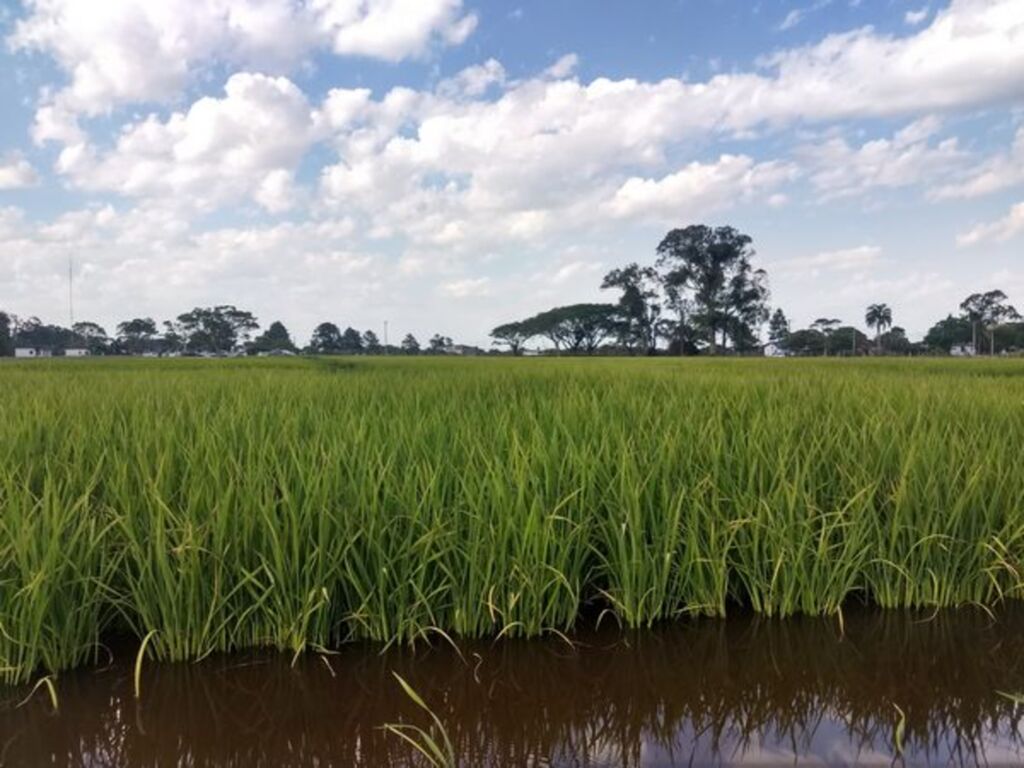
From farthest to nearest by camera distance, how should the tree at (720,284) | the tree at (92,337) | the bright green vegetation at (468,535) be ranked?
the tree at (92,337) → the tree at (720,284) → the bright green vegetation at (468,535)

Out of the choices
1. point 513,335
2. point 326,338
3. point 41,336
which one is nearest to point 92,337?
point 41,336

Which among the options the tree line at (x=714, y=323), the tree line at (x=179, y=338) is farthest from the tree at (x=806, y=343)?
the tree line at (x=179, y=338)

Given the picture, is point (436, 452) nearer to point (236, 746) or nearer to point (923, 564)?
point (236, 746)

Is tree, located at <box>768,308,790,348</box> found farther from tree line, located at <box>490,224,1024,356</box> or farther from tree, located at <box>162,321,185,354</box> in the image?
tree, located at <box>162,321,185,354</box>

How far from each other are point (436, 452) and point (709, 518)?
47.0 inches

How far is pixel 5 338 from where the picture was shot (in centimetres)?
6159

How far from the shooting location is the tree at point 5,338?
5872cm

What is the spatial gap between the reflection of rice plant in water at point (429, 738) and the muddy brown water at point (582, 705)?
0.10ft

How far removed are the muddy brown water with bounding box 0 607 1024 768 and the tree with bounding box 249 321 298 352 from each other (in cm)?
7593

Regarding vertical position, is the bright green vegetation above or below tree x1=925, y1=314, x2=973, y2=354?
below

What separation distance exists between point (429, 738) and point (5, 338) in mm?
78253

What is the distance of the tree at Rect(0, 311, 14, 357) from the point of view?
58.7m

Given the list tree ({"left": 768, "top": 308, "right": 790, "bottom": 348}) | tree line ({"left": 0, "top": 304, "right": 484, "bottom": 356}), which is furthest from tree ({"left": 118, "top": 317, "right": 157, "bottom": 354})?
tree ({"left": 768, "top": 308, "right": 790, "bottom": 348})

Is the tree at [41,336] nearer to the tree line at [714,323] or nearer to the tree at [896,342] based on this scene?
the tree line at [714,323]
